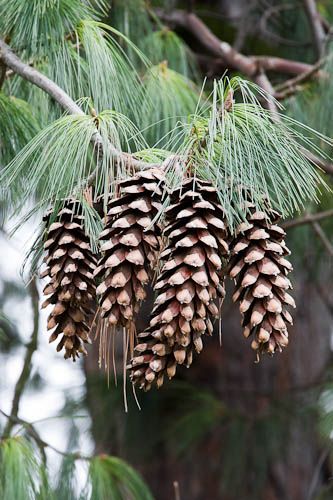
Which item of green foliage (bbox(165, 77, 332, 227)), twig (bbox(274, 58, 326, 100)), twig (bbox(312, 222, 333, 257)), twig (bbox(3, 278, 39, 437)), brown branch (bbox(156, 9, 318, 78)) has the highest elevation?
brown branch (bbox(156, 9, 318, 78))

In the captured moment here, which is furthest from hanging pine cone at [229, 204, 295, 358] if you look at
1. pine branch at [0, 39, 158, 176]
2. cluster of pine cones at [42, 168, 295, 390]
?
pine branch at [0, 39, 158, 176]

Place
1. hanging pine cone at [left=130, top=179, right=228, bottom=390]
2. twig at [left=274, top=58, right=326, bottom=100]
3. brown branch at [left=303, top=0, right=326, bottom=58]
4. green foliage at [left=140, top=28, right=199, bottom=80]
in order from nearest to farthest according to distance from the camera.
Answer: hanging pine cone at [left=130, top=179, right=228, bottom=390] → twig at [left=274, top=58, right=326, bottom=100] → green foliage at [left=140, top=28, right=199, bottom=80] → brown branch at [left=303, top=0, right=326, bottom=58]

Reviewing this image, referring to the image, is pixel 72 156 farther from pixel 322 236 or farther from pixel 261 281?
pixel 322 236

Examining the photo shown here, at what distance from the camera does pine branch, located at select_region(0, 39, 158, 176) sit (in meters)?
0.88

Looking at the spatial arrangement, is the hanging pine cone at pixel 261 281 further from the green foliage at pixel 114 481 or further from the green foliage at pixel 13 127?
the green foliage at pixel 114 481

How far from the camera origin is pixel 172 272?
2.61 ft

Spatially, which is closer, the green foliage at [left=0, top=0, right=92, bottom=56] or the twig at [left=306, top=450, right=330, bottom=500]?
the green foliage at [left=0, top=0, right=92, bottom=56]

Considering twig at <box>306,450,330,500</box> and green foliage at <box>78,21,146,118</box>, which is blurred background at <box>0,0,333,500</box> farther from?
green foliage at <box>78,21,146,118</box>

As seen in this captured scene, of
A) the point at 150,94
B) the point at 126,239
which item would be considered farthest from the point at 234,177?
the point at 150,94

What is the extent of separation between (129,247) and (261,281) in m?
0.13

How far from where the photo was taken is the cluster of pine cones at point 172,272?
0.79 metres

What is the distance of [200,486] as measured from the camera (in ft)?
7.86

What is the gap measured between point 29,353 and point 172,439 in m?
0.72

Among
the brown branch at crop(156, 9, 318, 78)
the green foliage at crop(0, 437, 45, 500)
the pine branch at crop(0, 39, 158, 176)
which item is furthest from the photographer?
the brown branch at crop(156, 9, 318, 78)
